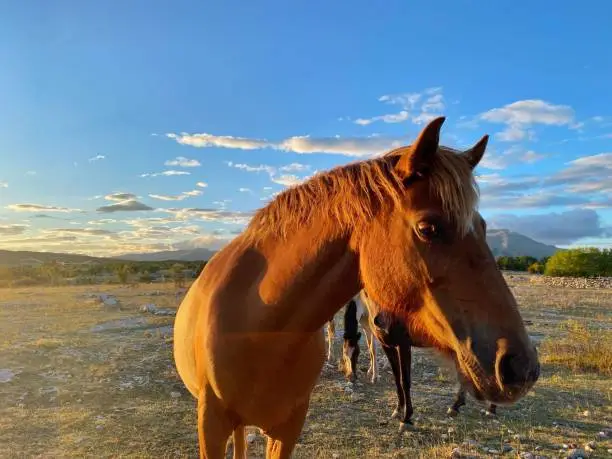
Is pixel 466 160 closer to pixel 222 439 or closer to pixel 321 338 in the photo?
pixel 321 338

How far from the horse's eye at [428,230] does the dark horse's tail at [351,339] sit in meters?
5.47

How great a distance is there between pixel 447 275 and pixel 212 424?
1626 mm

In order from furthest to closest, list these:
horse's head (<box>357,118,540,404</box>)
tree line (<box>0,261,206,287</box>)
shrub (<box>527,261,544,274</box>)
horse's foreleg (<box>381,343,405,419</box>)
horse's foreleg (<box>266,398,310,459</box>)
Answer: shrub (<box>527,261,544,274</box>) → tree line (<box>0,261,206,287</box>) → horse's foreleg (<box>381,343,405,419</box>) → horse's foreleg (<box>266,398,310,459</box>) → horse's head (<box>357,118,540,404</box>)

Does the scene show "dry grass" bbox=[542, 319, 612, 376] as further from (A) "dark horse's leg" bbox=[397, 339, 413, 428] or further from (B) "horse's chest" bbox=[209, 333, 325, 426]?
(B) "horse's chest" bbox=[209, 333, 325, 426]

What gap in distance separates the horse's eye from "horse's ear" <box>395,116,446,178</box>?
0.76 ft

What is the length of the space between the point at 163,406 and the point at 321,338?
14.0 feet

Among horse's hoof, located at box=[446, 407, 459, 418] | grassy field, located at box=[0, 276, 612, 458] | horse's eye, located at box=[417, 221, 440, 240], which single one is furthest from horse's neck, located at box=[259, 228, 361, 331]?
horse's hoof, located at box=[446, 407, 459, 418]

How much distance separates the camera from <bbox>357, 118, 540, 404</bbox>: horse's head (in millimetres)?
1521

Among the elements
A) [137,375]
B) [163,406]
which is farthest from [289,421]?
[137,375]

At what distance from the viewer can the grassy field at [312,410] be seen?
4812mm

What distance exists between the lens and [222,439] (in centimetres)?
244

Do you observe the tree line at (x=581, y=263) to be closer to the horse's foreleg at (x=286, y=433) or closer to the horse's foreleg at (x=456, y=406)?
the horse's foreleg at (x=456, y=406)

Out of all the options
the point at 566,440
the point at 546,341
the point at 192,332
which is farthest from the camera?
the point at 546,341

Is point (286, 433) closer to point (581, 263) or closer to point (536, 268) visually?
point (581, 263)
